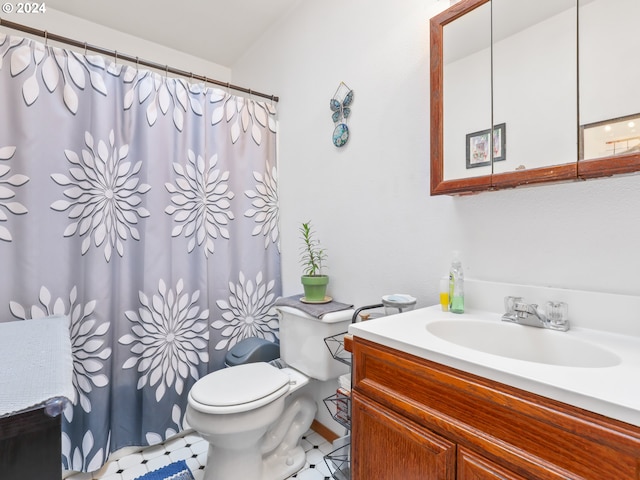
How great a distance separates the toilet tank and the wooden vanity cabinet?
493mm

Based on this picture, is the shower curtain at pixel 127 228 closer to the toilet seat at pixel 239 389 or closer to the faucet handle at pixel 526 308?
the toilet seat at pixel 239 389

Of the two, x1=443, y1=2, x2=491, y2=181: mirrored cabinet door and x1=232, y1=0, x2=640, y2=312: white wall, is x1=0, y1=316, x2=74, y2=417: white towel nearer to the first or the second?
x1=232, y1=0, x2=640, y2=312: white wall

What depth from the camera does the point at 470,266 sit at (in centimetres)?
115

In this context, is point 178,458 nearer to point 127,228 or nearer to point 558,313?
point 127,228

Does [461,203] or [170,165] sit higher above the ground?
[170,165]

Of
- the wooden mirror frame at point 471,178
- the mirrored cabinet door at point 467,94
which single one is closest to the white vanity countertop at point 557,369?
the wooden mirror frame at point 471,178

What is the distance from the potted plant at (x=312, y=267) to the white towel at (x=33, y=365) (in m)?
0.96

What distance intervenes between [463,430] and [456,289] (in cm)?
48

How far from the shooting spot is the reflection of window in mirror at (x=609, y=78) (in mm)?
789

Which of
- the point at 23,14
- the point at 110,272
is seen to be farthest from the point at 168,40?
the point at 110,272

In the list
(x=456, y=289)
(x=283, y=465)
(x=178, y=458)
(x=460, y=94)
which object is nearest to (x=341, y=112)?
(x=460, y=94)

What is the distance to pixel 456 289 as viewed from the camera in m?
1.08

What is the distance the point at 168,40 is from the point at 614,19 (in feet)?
8.13

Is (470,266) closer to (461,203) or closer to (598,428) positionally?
(461,203)
